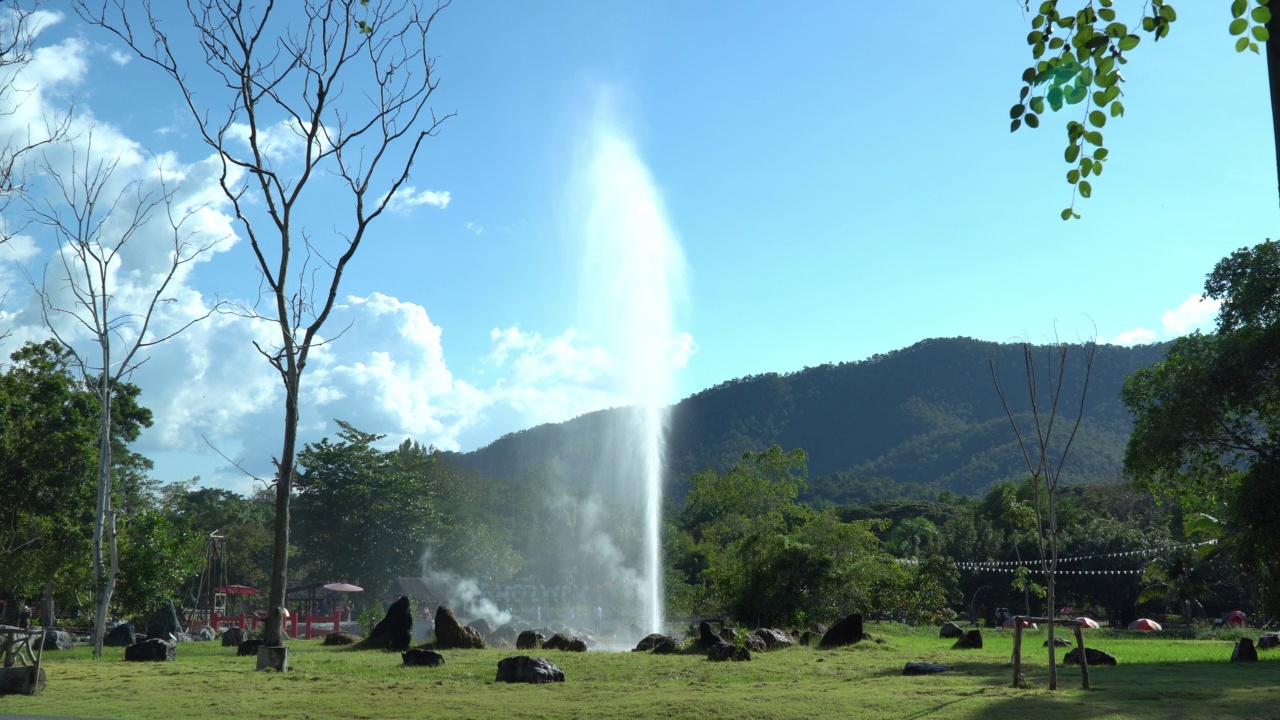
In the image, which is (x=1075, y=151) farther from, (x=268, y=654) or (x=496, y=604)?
(x=496, y=604)

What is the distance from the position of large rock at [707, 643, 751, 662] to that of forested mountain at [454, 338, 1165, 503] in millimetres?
82580

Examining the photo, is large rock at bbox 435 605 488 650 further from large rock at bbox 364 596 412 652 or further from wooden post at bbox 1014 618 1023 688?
wooden post at bbox 1014 618 1023 688

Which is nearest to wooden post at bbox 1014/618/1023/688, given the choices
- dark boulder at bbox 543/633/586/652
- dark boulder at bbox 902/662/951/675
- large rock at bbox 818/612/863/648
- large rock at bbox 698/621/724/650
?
dark boulder at bbox 902/662/951/675

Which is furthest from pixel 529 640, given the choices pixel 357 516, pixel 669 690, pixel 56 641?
pixel 357 516

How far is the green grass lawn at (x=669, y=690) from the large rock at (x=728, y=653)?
12.0 inches

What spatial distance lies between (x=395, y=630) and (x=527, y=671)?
8704 mm

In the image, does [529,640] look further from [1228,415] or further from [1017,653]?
[1228,415]

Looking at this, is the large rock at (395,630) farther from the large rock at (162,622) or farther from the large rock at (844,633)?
the large rock at (844,633)

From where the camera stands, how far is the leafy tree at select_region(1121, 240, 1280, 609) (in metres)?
16.5

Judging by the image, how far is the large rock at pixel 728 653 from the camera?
1601 cm

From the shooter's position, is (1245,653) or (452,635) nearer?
(1245,653)

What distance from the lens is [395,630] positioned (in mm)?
20344

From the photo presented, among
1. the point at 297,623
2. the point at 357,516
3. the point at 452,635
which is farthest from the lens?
the point at 357,516

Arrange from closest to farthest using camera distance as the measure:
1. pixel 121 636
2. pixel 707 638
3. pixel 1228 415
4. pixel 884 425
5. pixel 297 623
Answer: pixel 1228 415 < pixel 707 638 < pixel 121 636 < pixel 297 623 < pixel 884 425
